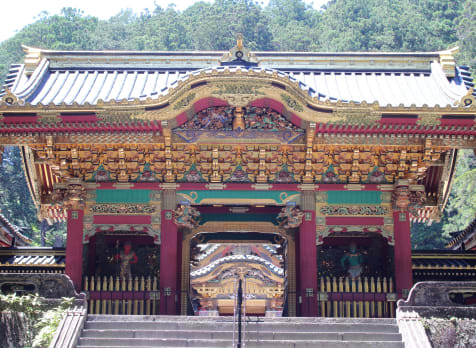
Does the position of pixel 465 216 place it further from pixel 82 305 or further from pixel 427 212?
pixel 82 305

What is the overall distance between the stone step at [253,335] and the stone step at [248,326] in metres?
0.15

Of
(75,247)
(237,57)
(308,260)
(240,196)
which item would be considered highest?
(237,57)

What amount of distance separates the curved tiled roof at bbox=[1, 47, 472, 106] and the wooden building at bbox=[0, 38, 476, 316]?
8 cm

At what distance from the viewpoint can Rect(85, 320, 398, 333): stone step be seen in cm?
1364

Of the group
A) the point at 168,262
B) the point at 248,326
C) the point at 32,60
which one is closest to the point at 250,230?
the point at 168,262

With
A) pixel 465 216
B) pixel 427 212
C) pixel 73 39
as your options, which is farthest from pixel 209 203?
pixel 73 39

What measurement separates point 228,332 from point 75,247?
5468mm

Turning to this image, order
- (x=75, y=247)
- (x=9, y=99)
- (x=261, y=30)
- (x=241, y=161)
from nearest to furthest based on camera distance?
(x=9, y=99), (x=75, y=247), (x=241, y=161), (x=261, y=30)

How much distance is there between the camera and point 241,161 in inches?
697

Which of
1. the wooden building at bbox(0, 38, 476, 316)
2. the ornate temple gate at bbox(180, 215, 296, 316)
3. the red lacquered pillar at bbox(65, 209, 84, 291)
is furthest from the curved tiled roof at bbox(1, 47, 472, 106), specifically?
the ornate temple gate at bbox(180, 215, 296, 316)

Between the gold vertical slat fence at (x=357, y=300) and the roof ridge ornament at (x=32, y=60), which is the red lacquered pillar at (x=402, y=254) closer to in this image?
the gold vertical slat fence at (x=357, y=300)

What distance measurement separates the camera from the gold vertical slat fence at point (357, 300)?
1677 cm

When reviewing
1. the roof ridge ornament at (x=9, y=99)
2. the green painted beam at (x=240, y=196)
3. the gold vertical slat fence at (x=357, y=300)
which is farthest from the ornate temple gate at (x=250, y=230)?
the roof ridge ornament at (x=9, y=99)

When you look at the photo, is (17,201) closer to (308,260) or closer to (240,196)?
(240,196)
